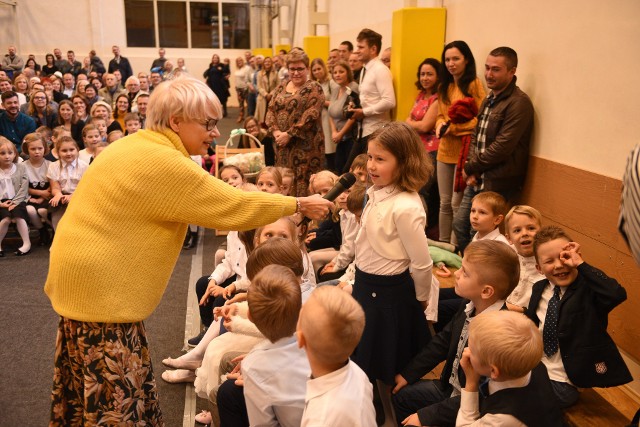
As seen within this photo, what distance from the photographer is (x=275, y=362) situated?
71.8 inches

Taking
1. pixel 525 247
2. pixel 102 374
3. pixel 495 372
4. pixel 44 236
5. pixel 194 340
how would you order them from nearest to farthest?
1. pixel 495 372
2. pixel 102 374
3. pixel 525 247
4. pixel 194 340
5. pixel 44 236

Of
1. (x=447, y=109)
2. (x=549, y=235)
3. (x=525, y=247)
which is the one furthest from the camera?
(x=447, y=109)

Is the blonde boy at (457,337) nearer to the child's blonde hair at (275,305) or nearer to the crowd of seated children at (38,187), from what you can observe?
the child's blonde hair at (275,305)

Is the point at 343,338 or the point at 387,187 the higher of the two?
the point at 387,187

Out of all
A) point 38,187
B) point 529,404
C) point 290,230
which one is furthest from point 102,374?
point 38,187

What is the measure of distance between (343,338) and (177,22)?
18321 mm

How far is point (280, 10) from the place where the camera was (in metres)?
15.2

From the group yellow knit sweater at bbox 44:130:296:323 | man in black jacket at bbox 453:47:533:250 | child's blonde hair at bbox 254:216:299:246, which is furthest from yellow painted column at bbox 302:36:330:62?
yellow knit sweater at bbox 44:130:296:323

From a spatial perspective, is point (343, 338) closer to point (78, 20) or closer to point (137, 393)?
point (137, 393)

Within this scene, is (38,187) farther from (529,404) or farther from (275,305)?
(529,404)

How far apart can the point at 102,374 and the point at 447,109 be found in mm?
3184

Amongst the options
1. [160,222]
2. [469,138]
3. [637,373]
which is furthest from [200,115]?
[469,138]

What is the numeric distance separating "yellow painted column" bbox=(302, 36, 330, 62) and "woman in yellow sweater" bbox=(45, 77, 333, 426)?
322 inches

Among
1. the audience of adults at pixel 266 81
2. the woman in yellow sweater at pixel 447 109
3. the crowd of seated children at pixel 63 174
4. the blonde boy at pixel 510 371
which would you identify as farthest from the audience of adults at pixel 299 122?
the audience of adults at pixel 266 81
